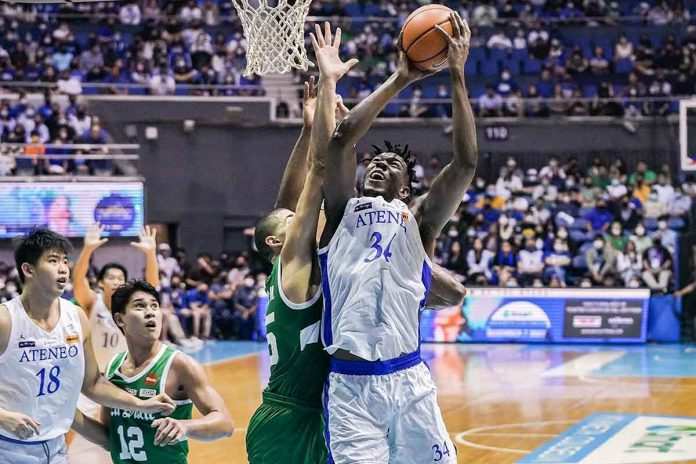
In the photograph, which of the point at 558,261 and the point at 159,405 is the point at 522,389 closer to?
the point at 558,261

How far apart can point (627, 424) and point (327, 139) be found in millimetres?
6642

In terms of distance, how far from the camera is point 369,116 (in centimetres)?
381

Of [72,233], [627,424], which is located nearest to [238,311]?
[72,233]

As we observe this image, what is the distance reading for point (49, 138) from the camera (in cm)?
2034

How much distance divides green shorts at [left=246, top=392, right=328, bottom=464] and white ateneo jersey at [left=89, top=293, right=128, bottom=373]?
3118 millimetres

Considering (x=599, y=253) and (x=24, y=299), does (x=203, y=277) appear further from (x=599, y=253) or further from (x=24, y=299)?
(x=24, y=299)

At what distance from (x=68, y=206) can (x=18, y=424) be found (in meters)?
15.5

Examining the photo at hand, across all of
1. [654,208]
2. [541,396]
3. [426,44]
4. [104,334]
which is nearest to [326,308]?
[426,44]

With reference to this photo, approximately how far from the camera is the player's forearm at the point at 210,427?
398cm

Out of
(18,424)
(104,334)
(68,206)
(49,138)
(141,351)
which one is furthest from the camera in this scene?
(49,138)

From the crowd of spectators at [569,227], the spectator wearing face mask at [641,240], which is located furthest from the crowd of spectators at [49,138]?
the spectator wearing face mask at [641,240]

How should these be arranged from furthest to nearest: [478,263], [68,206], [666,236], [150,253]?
1. [68,206]
2. [478,263]
3. [666,236]
4. [150,253]

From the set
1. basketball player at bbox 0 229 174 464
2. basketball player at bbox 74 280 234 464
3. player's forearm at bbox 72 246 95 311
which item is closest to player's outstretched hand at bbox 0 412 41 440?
basketball player at bbox 0 229 174 464

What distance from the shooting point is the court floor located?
8547 mm
